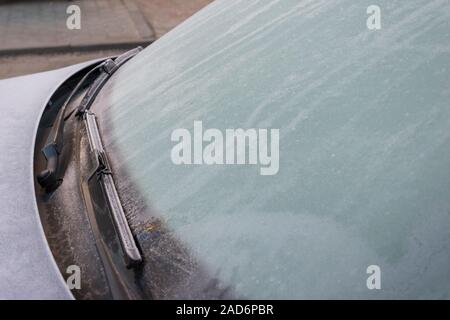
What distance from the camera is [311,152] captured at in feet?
4.29

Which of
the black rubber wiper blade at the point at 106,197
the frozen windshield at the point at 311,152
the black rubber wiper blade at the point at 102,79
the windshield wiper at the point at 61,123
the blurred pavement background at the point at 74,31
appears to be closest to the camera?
the frozen windshield at the point at 311,152

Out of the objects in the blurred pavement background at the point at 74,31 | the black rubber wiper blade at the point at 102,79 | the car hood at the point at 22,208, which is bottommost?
the car hood at the point at 22,208

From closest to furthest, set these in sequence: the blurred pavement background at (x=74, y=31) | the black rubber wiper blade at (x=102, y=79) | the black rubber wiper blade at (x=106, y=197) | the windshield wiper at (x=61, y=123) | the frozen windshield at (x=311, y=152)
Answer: the frozen windshield at (x=311, y=152) → the black rubber wiper blade at (x=106, y=197) → the windshield wiper at (x=61, y=123) → the black rubber wiper blade at (x=102, y=79) → the blurred pavement background at (x=74, y=31)

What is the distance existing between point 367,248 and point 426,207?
0.45 feet

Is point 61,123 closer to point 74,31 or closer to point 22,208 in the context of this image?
point 22,208

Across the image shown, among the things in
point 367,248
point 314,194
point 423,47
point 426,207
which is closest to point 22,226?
point 314,194

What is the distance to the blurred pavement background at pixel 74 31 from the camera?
529 cm

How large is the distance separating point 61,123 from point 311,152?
0.88 metres

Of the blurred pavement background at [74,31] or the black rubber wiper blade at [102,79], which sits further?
the blurred pavement background at [74,31]

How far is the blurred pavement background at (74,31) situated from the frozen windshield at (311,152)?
3663 mm

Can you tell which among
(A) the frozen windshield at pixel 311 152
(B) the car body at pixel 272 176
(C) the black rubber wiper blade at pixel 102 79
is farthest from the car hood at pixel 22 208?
(A) the frozen windshield at pixel 311 152

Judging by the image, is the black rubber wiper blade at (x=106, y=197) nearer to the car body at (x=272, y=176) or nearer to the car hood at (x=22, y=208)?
the car body at (x=272, y=176)

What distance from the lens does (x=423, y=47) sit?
1.40m

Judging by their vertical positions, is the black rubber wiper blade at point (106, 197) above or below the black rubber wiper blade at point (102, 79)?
below
